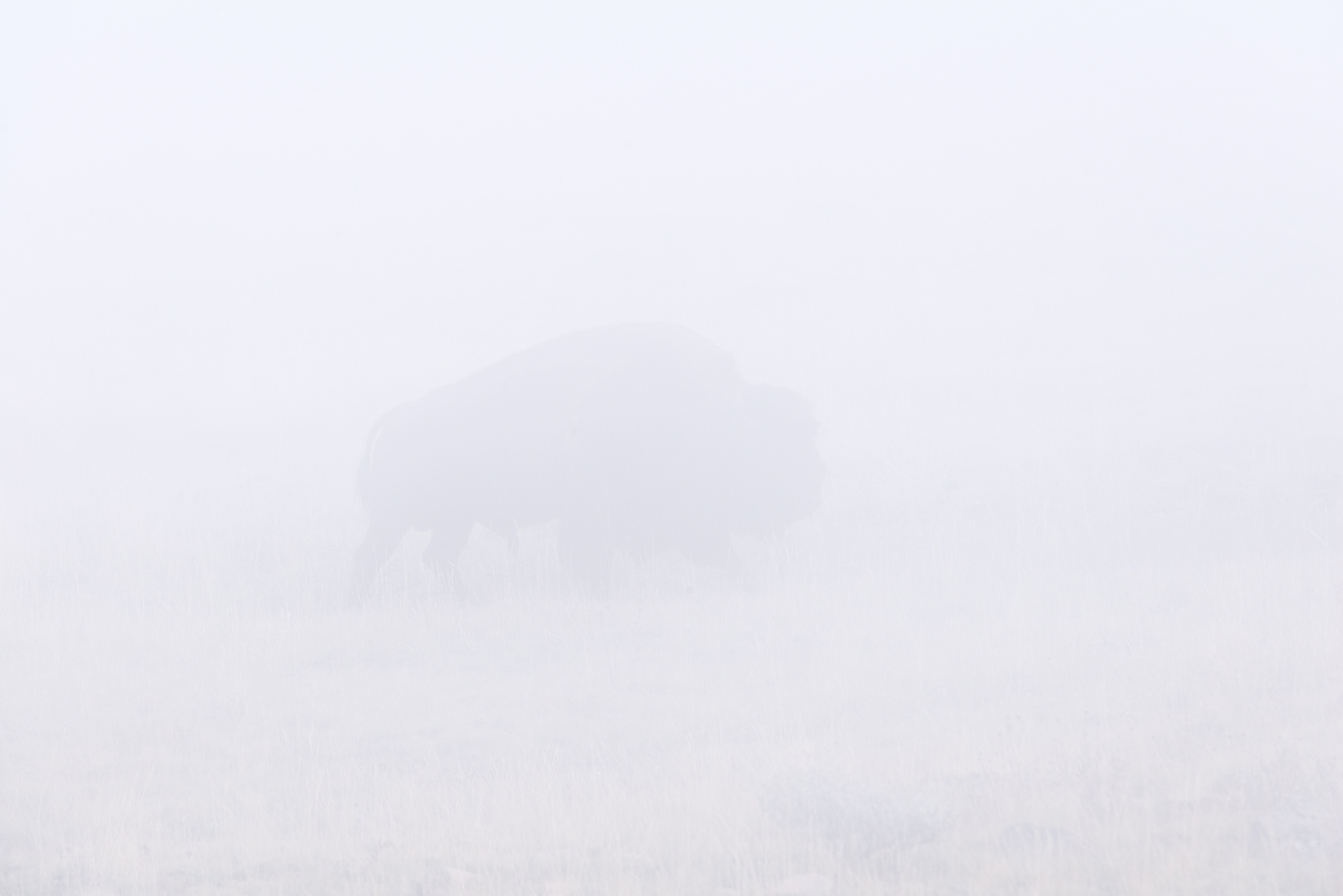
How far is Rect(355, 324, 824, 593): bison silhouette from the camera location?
11.0 metres

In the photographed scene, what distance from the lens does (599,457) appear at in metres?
11.0

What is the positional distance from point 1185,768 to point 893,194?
1112 inches

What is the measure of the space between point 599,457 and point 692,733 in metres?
4.49

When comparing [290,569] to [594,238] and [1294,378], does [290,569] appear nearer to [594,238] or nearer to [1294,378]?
[1294,378]

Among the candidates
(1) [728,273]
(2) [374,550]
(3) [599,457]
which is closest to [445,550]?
(2) [374,550]

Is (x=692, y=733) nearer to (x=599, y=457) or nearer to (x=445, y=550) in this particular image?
(x=599, y=457)

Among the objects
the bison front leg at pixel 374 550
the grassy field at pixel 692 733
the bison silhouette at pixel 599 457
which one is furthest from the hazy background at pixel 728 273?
the bison silhouette at pixel 599 457

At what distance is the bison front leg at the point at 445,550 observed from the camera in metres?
11.2

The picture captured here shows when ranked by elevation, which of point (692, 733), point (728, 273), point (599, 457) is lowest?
point (692, 733)

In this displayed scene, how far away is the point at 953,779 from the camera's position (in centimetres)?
546

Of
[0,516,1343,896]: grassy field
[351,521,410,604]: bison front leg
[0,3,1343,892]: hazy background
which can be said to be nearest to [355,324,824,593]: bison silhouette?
[351,521,410,604]: bison front leg

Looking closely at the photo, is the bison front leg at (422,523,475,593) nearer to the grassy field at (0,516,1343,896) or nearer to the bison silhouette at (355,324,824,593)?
the bison silhouette at (355,324,824,593)

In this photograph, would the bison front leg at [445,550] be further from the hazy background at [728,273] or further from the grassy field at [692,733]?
the hazy background at [728,273]

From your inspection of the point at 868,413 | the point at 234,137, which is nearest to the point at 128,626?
the point at 868,413
